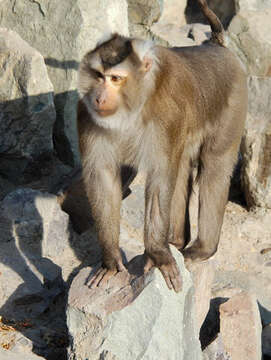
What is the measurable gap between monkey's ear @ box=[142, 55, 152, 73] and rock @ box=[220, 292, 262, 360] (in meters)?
2.38

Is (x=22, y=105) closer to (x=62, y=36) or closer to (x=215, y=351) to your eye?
(x=62, y=36)

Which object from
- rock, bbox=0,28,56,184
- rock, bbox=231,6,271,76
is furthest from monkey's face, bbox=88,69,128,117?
rock, bbox=231,6,271,76

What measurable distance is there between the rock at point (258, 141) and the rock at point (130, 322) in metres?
3.73

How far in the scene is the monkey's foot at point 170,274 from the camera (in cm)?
473

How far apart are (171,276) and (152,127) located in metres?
1.09

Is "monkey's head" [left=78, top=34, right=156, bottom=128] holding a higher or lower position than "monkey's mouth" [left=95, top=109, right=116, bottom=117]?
higher

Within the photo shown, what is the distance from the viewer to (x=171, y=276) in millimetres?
4762

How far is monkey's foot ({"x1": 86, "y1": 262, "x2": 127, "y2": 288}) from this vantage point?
15.7 feet

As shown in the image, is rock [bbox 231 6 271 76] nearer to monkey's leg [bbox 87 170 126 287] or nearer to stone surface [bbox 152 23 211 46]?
stone surface [bbox 152 23 211 46]

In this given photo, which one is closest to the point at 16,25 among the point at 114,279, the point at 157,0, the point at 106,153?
Result: the point at 157,0

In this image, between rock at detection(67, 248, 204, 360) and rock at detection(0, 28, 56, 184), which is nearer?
rock at detection(67, 248, 204, 360)

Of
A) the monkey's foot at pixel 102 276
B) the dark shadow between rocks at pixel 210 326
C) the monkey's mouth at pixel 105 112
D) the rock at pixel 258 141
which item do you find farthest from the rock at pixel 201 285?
the rock at pixel 258 141

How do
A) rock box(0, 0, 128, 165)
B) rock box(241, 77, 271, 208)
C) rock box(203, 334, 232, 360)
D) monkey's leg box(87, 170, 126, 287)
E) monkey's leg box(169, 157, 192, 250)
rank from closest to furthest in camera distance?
monkey's leg box(87, 170, 126, 287)
rock box(203, 334, 232, 360)
monkey's leg box(169, 157, 192, 250)
rock box(0, 0, 128, 165)
rock box(241, 77, 271, 208)

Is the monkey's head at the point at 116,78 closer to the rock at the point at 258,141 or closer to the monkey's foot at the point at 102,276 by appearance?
the monkey's foot at the point at 102,276
